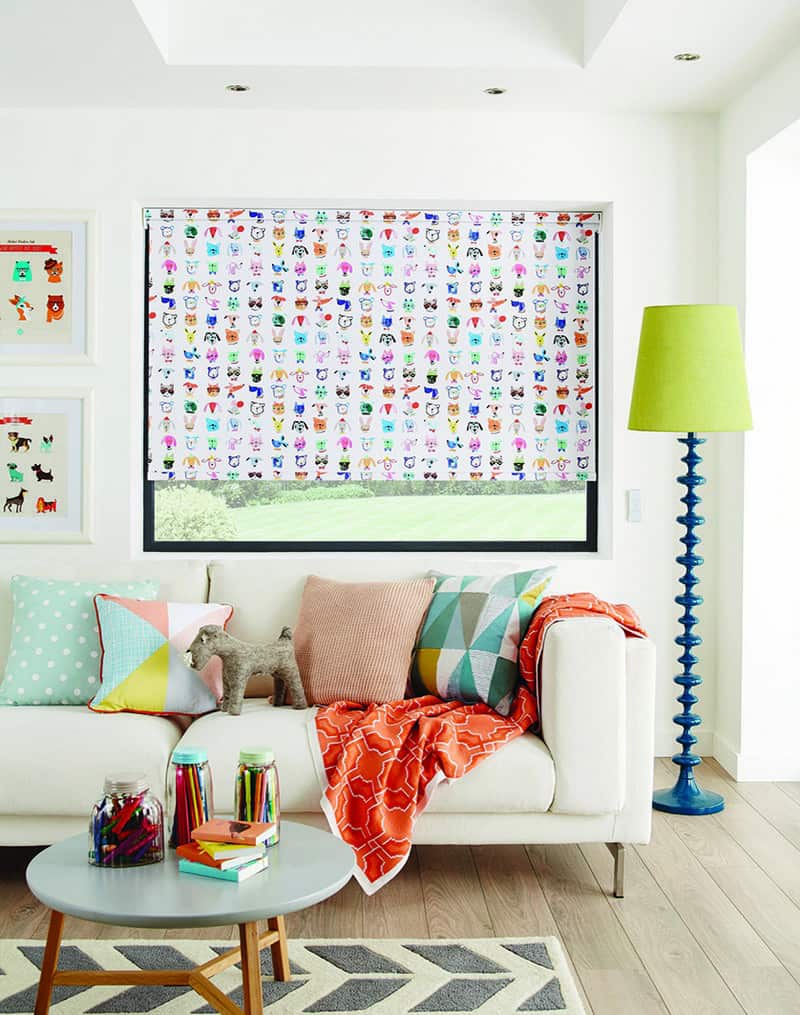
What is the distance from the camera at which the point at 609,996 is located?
8.47 feet

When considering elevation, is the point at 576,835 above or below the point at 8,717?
below

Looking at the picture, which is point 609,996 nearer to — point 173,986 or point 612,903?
point 612,903

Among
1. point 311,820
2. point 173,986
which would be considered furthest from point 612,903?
point 173,986

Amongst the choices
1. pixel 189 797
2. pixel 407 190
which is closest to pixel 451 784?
pixel 189 797

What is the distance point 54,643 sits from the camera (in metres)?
3.62

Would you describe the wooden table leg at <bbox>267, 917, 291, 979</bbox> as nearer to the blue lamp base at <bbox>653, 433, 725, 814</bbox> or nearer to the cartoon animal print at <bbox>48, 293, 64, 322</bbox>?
the blue lamp base at <bbox>653, 433, 725, 814</bbox>

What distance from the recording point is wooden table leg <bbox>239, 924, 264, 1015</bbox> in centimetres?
220

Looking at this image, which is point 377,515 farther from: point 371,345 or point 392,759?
point 392,759

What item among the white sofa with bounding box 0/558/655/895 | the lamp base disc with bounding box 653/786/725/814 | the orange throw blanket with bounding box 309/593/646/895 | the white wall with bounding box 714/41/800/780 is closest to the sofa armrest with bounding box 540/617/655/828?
the white sofa with bounding box 0/558/655/895

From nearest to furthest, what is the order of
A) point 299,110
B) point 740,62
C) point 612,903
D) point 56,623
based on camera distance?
point 612,903, point 56,623, point 740,62, point 299,110

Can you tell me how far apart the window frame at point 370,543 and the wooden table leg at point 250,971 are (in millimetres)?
2568

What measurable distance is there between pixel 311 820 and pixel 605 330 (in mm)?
2393

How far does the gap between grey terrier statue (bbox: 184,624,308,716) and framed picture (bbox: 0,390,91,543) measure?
3.89ft

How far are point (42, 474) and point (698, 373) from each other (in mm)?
2495
